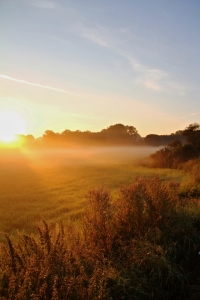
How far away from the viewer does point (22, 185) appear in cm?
1900

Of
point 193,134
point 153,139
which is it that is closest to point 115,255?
point 193,134

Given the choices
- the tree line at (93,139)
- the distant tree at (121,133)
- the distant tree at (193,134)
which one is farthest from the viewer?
the distant tree at (121,133)

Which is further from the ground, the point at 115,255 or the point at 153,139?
the point at 153,139

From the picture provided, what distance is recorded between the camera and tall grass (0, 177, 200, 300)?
12.9 feet

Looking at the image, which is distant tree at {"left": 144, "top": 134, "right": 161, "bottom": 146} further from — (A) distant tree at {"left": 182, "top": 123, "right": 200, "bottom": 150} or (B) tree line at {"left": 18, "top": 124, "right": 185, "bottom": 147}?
(A) distant tree at {"left": 182, "top": 123, "right": 200, "bottom": 150}

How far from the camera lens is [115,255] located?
17.8 ft

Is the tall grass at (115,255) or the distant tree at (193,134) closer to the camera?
the tall grass at (115,255)

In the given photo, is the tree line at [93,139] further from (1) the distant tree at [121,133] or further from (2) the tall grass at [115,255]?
(2) the tall grass at [115,255]

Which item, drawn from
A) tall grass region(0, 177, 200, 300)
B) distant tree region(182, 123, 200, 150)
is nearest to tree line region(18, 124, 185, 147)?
distant tree region(182, 123, 200, 150)

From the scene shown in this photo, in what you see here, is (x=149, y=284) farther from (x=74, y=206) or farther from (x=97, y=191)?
(x=74, y=206)

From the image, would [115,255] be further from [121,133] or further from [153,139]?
[121,133]

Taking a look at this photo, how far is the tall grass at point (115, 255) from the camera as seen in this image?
3.94m

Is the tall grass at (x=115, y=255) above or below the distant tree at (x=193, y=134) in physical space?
below

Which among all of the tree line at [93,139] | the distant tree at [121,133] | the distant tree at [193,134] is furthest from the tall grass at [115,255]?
the distant tree at [121,133]
